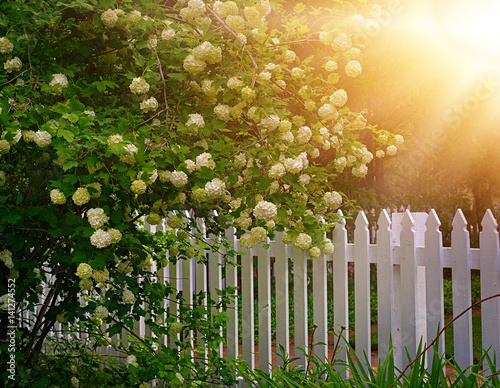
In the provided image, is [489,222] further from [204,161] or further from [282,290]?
[204,161]

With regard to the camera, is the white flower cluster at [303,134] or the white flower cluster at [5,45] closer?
the white flower cluster at [5,45]

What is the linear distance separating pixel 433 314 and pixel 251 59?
175 centimetres

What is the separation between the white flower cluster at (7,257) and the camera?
86.9 inches

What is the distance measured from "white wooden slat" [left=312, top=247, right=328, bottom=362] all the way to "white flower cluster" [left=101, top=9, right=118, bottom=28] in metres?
1.84

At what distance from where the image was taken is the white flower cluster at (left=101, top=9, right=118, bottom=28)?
211cm

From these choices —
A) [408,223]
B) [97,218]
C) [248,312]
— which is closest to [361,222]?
[408,223]

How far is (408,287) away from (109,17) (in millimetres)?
2123

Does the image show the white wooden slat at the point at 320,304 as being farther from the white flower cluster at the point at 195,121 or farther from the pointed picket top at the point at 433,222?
the white flower cluster at the point at 195,121

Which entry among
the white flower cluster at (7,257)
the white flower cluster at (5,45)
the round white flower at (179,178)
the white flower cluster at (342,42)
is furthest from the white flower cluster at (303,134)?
the white flower cluster at (7,257)

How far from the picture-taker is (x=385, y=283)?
9.86 ft

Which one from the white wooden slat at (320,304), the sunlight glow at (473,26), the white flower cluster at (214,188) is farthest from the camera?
the sunlight glow at (473,26)

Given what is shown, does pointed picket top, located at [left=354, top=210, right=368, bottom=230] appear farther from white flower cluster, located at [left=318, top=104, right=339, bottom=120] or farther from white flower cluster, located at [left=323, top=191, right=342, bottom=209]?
white flower cluster, located at [left=318, top=104, right=339, bottom=120]

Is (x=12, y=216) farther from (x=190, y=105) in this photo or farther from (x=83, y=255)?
(x=190, y=105)

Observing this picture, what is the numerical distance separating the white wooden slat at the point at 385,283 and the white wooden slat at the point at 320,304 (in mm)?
344
